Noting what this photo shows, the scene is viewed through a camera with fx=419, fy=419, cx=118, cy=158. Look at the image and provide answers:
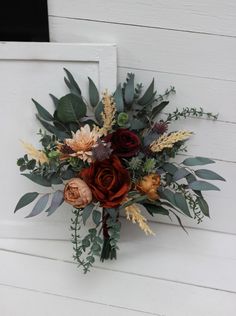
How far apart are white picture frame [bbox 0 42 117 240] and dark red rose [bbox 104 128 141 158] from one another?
116mm

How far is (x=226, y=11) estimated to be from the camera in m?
0.78

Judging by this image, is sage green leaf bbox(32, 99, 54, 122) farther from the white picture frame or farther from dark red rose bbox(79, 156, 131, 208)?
dark red rose bbox(79, 156, 131, 208)

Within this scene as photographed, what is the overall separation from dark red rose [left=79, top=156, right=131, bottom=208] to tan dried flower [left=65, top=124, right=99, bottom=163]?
23 millimetres

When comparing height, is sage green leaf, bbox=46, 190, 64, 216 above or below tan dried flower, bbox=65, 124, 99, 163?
below

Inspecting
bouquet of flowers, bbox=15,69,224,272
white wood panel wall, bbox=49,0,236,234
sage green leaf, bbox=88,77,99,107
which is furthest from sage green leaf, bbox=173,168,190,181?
sage green leaf, bbox=88,77,99,107

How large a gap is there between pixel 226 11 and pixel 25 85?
42 cm

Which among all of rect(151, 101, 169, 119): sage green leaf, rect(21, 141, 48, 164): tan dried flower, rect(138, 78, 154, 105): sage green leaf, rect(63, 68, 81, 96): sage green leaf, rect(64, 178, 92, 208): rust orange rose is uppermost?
rect(63, 68, 81, 96): sage green leaf

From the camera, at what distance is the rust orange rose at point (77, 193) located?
756 mm

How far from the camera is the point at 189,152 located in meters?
0.90

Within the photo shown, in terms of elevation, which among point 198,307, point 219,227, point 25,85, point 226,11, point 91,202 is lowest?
point 198,307

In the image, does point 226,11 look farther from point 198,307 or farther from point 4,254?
point 4,254

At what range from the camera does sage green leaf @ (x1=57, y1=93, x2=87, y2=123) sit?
790mm

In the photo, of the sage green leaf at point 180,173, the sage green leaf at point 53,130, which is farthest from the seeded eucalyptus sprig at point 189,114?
the sage green leaf at point 53,130

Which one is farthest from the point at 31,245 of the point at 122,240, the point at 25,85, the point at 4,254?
the point at 25,85
